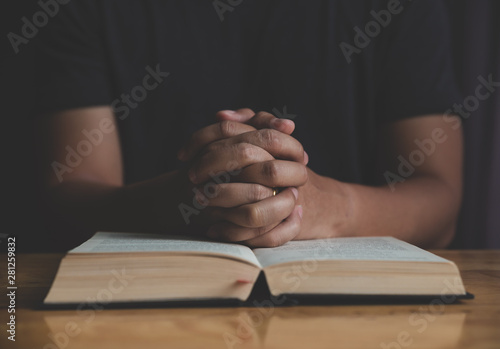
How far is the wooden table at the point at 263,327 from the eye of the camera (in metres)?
0.42

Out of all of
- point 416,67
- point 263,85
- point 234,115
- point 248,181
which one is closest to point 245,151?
point 248,181

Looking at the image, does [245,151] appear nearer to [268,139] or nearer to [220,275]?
[268,139]

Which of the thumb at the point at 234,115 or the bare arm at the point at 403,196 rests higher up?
the thumb at the point at 234,115

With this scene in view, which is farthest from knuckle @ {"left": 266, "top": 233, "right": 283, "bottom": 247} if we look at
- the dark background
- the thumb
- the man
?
the dark background

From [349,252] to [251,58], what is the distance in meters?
0.84

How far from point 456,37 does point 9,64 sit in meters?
1.52

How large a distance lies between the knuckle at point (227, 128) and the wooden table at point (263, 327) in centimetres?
32

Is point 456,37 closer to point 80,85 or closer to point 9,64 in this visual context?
point 80,85

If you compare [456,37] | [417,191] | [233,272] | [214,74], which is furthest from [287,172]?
[456,37]

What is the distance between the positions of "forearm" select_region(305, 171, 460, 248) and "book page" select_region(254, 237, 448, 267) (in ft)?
0.47

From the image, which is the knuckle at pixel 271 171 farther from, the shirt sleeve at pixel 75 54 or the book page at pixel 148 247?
the shirt sleeve at pixel 75 54

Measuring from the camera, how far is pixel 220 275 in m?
0.52

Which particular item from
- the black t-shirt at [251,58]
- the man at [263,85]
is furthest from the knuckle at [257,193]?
the black t-shirt at [251,58]

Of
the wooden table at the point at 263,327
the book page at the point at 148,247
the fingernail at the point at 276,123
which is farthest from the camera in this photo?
the fingernail at the point at 276,123
